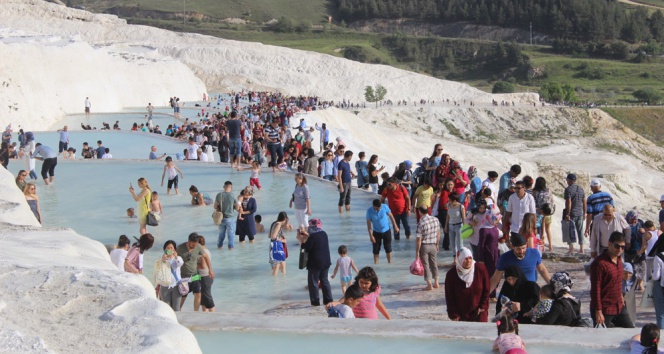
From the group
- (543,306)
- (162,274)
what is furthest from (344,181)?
(543,306)

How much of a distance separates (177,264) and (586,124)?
220ft

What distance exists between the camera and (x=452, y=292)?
26.8ft

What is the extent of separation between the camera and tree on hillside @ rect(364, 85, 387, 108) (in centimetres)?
8025

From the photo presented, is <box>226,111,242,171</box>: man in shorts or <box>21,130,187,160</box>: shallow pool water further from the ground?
<box>226,111,242,171</box>: man in shorts

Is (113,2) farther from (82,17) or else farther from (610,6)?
(610,6)

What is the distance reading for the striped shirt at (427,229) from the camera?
421 inches

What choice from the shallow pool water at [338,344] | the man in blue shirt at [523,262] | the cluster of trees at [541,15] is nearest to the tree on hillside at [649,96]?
the cluster of trees at [541,15]

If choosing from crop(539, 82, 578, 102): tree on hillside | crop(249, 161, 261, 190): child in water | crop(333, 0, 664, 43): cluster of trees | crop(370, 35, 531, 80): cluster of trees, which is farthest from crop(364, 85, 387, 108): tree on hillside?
crop(249, 161, 261, 190): child in water

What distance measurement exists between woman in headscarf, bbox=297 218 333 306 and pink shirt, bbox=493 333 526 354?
13.3 feet

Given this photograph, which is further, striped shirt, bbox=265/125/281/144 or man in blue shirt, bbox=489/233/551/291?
striped shirt, bbox=265/125/281/144

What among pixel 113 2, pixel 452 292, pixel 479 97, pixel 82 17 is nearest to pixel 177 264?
pixel 452 292

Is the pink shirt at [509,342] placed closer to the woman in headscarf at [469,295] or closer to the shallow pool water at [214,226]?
the woman in headscarf at [469,295]

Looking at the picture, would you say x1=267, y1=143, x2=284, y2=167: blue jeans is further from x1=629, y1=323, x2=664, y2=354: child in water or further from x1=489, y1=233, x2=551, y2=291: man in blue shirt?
x1=629, y1=323, x2=664, y2=354: child in water

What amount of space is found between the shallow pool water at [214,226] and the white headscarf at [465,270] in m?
3.29
